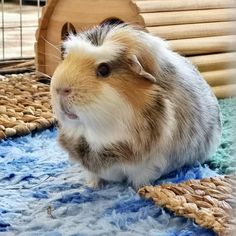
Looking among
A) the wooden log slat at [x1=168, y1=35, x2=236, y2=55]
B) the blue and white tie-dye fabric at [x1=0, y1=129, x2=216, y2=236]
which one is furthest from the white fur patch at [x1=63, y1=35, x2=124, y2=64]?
the wooden log slat at [x1=168, y1=35, x2=236, y2=55]

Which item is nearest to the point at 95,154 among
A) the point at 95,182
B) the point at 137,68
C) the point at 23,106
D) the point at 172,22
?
the point at 95,182

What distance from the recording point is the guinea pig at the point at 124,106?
0.99 m

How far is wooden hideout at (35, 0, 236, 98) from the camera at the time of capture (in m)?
1.61

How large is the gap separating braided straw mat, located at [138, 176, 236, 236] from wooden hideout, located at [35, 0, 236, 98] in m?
0.63

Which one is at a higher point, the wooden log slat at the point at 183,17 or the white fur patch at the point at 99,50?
the white fur patch at the point at 99,50

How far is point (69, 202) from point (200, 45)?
0.90m

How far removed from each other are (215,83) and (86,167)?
84cm

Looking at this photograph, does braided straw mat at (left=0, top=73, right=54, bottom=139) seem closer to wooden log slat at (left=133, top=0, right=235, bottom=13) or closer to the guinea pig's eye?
wooden log slat at (left=133, top=0, right=235, bottom=13)

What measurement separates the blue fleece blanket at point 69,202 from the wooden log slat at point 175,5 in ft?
1.55

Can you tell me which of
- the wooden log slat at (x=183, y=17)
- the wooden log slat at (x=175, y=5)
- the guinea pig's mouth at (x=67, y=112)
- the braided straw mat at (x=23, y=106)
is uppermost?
the wooden log slat at (x=175, y=5)

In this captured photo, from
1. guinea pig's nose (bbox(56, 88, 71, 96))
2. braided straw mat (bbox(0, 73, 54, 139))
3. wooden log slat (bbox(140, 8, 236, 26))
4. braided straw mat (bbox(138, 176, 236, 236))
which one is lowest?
braided straw mat (bbox(0, 73, 54, 139))

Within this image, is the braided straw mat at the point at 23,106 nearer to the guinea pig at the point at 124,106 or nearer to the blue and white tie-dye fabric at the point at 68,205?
the blue and white tie-dye fabric at the point at 68,205

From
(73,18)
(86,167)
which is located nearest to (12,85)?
(73,18)

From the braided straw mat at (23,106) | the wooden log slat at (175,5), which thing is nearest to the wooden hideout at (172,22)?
the wooden log slat at (175,5)
